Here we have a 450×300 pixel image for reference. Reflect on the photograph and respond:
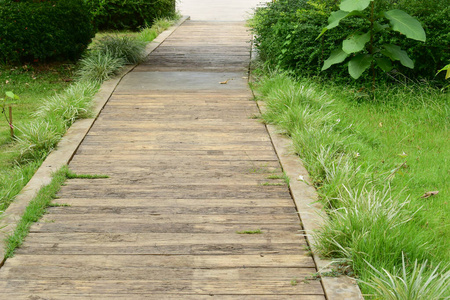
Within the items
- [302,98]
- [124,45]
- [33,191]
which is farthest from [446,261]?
[124,45]

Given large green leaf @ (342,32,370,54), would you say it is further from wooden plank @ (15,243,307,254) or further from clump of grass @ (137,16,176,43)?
clump of grass @ (137,16,176,43)

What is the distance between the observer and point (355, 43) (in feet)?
21.2

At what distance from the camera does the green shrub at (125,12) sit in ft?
46.6

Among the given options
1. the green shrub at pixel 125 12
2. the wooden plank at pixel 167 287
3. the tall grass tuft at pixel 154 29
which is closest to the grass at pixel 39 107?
the wooden plank at pixel 167 287

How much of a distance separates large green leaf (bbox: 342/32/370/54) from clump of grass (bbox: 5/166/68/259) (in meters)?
3.51

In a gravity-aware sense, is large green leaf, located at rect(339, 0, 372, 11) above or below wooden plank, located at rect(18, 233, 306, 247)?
above

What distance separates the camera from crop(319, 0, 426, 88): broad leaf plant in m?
6.22

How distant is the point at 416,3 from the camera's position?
750 cm

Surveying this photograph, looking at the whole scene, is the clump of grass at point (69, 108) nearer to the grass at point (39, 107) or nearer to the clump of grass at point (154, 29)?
the grass at point (39, 107)

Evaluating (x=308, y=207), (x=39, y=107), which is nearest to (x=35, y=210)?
(x=308, y=207)

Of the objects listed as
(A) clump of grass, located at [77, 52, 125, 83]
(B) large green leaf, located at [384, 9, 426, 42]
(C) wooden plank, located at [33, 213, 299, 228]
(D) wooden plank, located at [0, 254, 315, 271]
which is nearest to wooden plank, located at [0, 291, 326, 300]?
(D) wooden plank, located at [0, 254, 315, 271]

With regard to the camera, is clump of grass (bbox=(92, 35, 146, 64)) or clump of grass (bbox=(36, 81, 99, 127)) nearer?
clump of grass (bbox=(36, 81, 99, 127))

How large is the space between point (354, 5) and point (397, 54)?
101 centimetres

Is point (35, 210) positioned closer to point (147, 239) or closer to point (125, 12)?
point (147, 239)
